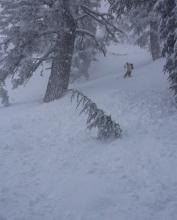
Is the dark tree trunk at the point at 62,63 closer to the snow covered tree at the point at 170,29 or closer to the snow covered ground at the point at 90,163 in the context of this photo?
the snow covered ground at the point at 90,163

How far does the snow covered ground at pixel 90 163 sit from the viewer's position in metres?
7.17

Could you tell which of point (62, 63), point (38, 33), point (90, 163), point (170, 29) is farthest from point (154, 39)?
point (90, 163)

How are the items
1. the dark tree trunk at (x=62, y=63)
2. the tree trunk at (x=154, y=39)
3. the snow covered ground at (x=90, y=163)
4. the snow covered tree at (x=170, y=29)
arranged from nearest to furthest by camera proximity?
the snow covered ground at (x=90, y=163) → the snow covered tree at (x=170, y=29) → the dark tree trunk at (x=62, y=63) → the tree trunk at (x=154, y=39)

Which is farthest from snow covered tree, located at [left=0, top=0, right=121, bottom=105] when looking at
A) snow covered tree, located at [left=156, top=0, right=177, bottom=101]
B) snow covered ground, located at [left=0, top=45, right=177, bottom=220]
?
snow covered tree, located at [left=156, top=0, right=177, bottom=101]

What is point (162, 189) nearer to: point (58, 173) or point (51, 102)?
point (58, 173)

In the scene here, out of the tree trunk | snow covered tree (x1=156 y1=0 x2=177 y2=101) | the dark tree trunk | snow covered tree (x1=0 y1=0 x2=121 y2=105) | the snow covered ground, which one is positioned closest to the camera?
the snow covered ground

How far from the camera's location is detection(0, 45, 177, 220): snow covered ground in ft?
23.5

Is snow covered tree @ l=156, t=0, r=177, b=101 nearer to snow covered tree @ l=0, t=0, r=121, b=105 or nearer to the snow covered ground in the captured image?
the snow covered ground

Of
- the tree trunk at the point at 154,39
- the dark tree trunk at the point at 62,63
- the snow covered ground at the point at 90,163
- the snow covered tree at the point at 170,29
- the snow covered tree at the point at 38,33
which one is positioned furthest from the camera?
the tree trunk at the point at 154,39

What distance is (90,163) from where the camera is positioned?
939 cm

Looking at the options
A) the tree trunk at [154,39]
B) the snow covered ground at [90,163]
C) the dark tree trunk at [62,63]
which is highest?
the tree trunk at [154,39]

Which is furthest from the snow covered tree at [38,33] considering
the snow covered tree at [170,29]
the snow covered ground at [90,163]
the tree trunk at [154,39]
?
the tree trunk at [154,39]

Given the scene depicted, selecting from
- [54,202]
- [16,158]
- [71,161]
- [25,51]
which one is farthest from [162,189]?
[25,51]

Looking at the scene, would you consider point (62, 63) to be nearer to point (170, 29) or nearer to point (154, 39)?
point (170, 29)
